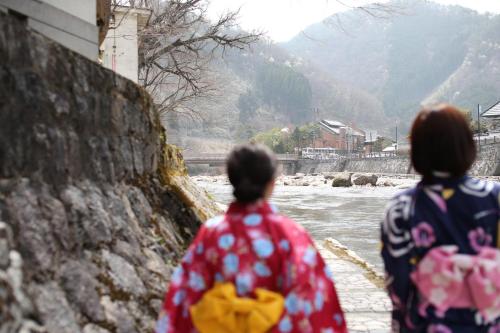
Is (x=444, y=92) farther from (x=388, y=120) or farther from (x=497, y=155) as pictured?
(x=497, y=155)

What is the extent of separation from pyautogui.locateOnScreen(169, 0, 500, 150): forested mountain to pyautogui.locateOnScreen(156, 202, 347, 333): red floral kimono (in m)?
104

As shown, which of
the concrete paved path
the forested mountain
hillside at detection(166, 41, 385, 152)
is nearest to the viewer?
the concrete paved path

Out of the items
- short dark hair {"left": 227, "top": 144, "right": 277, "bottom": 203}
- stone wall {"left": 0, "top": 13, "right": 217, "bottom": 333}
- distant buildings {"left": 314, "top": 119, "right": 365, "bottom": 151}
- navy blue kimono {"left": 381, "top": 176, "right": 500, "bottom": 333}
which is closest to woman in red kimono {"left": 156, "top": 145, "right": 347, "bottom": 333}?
short dark hair {"left": 227, "top": 144, "right": 277, "bottom": 203}

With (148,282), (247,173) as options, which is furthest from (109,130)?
(247,173)

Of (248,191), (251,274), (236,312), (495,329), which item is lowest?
(495,329)

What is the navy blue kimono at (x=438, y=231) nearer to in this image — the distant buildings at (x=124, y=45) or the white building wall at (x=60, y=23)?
the white building wall at (x=60, y=23)

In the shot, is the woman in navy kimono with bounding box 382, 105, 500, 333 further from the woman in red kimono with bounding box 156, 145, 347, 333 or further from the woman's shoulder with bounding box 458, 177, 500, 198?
the woman in red kimono with bounding box 156, 145, 347, 333

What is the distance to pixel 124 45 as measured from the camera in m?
12.8

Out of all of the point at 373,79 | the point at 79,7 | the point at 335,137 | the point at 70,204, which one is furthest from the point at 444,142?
the point at 373,79

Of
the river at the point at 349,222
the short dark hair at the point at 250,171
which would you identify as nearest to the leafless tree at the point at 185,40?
the river at the point at 349,222

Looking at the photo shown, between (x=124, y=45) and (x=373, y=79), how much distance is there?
181502mm

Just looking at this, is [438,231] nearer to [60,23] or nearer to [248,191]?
[248,191]

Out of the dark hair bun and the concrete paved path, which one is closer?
the dark hair bun

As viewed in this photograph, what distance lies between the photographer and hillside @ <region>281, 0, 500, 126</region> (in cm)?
15038
